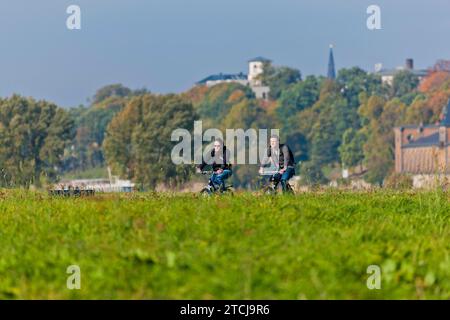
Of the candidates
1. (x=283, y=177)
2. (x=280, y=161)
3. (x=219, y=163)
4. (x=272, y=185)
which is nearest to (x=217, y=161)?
(x=219, y=163)

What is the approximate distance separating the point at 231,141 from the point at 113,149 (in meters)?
37.7

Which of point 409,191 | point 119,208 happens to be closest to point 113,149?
point 409,191

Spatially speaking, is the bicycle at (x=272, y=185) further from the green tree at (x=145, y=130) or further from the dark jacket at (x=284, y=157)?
the green tree at (x=145, y=130)

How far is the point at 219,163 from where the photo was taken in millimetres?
28250

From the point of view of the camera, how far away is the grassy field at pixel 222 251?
46.5ft

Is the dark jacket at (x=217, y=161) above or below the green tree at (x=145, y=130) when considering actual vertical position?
below

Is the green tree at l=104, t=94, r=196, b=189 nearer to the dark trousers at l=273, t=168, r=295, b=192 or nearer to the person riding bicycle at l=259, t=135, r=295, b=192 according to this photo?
the person riding bicycle at l=259, t=135, r=295, b=192

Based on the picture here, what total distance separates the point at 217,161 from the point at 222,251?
12.8 m

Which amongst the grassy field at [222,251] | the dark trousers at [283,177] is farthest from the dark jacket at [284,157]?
the grassy field at [222,251]

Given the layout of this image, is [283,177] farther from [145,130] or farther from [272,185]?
[145,130]

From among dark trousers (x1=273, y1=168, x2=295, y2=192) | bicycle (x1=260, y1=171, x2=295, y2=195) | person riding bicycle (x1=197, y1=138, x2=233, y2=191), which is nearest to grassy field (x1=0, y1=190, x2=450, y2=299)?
bicycle (x1=260, y1=171, x2=295, y2=195)

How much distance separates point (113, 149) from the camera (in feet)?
430

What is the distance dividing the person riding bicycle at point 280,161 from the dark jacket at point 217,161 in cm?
69
